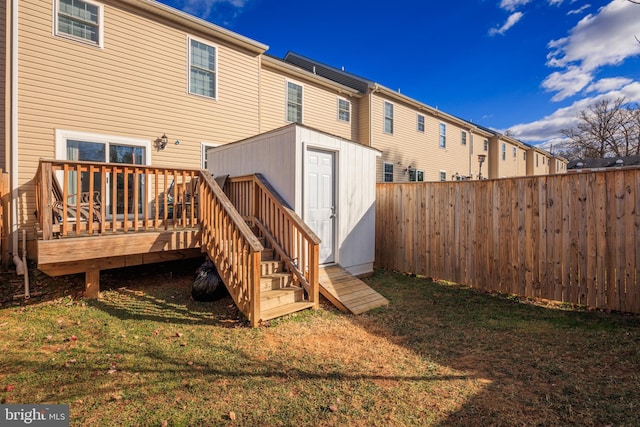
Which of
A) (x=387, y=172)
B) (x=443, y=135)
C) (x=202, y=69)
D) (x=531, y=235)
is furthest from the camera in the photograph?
(x=443, y=135)

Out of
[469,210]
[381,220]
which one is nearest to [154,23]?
[381,220]

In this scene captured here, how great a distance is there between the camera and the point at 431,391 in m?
2.75

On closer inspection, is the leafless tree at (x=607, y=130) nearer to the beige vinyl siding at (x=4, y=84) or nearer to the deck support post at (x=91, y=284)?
the deck support post at (x=91, y=284)

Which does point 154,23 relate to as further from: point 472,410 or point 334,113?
point 472,410

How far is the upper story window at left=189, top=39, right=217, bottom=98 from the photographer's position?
8.55 m

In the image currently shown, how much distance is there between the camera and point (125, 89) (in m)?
7.52

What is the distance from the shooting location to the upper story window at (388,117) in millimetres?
14016

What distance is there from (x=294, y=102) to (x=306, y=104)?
0.56m

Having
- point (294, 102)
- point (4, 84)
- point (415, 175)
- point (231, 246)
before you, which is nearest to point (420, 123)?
point (415, 175)

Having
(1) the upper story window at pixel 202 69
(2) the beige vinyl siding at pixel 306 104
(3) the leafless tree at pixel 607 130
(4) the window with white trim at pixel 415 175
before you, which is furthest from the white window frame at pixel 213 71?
(3) the leafless tree at pixel 607 130

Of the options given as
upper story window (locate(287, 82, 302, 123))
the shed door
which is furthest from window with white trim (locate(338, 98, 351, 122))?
the shed door

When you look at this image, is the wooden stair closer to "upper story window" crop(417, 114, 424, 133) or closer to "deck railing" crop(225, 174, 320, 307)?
"deck railing" crop(225, 174, 320, 307)

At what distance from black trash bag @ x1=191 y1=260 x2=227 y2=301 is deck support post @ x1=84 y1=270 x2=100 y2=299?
1514 mm

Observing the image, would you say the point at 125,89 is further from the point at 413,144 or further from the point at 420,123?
the point at 420,123
